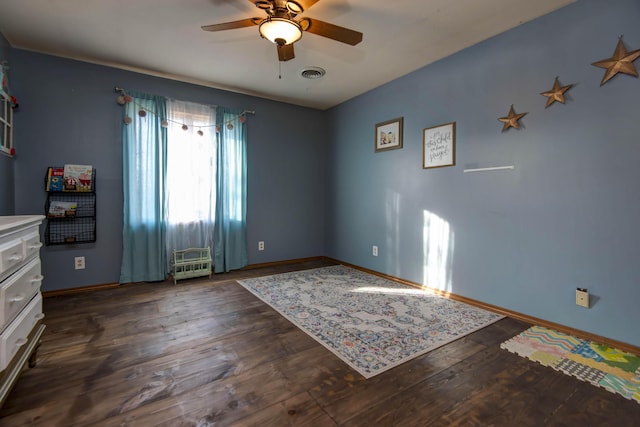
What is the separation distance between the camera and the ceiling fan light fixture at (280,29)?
181cm

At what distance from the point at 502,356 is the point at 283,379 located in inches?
54.7

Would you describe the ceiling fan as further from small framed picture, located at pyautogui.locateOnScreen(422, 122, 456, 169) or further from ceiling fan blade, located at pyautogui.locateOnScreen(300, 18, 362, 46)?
small framed picture, located at pyautogui.locateOnScreen(422, 122, 456, 169)

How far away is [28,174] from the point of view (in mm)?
2738

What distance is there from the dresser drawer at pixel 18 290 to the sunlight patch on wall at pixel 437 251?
3.12 m

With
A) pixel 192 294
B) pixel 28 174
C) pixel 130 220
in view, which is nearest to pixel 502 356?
pixel 192 294

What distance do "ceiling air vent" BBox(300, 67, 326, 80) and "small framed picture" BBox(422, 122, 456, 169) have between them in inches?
51.5

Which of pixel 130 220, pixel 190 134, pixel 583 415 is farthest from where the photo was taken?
pixel 190 134

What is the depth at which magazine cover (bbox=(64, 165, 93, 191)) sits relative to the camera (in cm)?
285

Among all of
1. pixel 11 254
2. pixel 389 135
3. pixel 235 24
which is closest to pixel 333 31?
pixel 235 24

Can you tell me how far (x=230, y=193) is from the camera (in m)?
3.80

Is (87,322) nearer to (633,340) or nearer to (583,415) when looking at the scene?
(583,415)

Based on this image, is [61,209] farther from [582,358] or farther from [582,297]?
[582,297]

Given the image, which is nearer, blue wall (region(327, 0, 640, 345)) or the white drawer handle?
the white drawer handle

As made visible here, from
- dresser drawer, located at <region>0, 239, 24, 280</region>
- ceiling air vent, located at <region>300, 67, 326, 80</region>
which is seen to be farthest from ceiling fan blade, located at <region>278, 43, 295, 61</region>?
dresser drawer, located at <region>0, 239, 24, 280</region>
